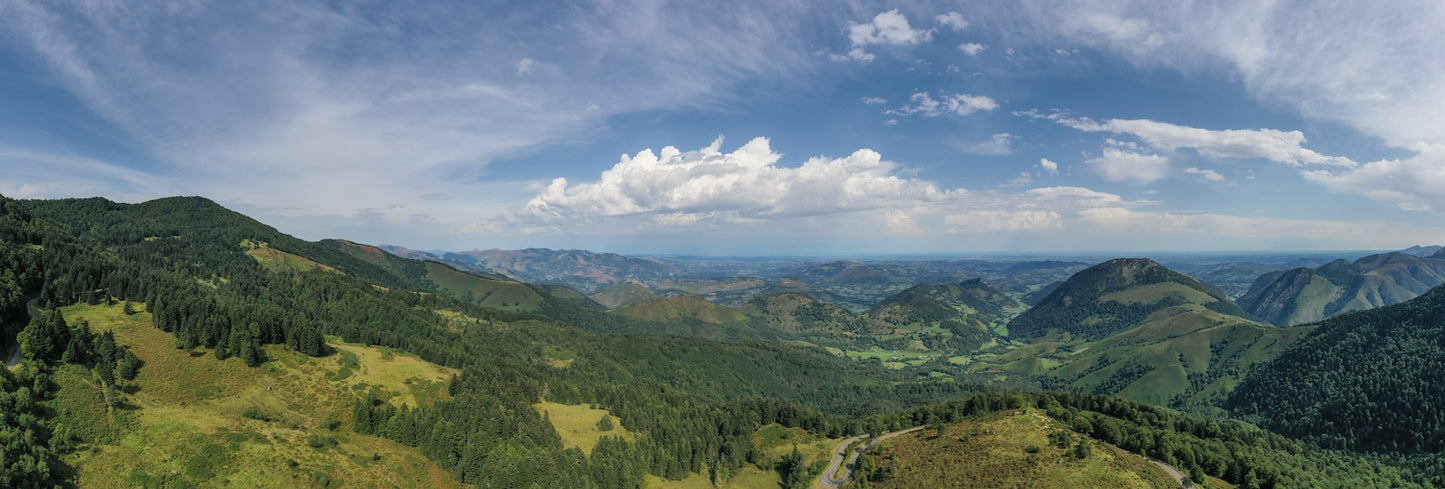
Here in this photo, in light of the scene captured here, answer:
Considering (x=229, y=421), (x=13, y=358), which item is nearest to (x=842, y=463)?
(x=229, y=421)

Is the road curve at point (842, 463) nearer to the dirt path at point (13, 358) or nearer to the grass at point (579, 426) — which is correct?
the grass at point (579, 426)

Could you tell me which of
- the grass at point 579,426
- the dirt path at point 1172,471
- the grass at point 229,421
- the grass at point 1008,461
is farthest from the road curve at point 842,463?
the grass at point 229,421

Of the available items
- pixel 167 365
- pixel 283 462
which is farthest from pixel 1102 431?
pixel 167 365

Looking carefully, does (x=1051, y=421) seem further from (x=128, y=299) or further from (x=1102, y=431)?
(x=128, y=299)

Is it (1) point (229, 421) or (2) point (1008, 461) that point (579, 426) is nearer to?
(1) point (229, 421)

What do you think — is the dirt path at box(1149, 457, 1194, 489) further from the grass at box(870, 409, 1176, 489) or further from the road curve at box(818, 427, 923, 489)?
the road curve at box(818, 427, 923, 489)
